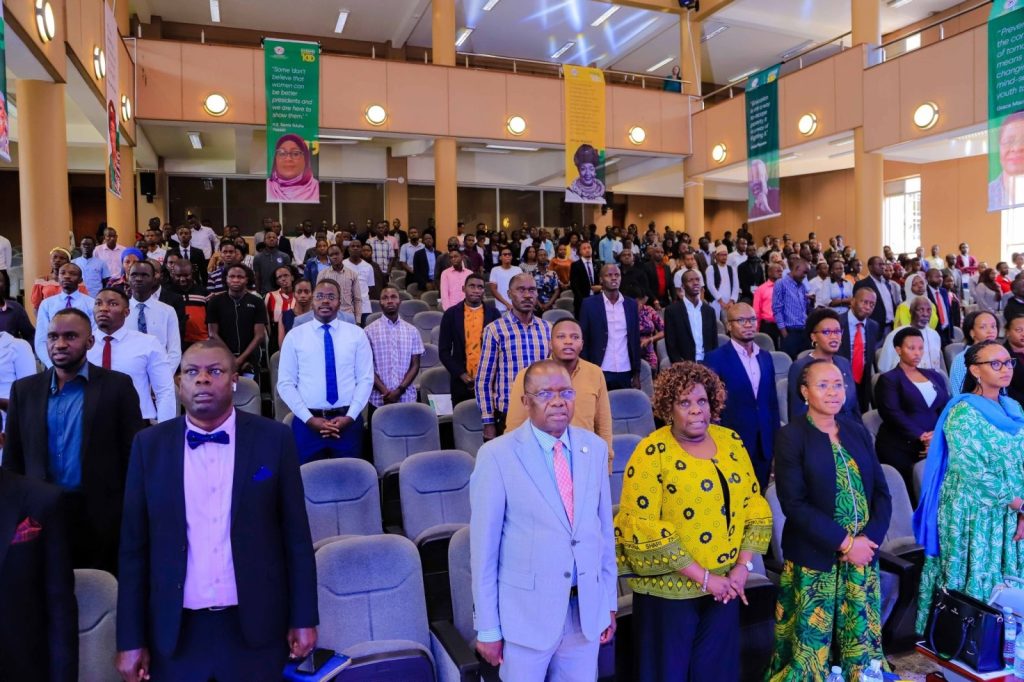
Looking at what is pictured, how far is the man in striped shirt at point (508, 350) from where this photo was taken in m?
4.23

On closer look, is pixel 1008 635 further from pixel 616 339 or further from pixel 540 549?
pixel 616 339

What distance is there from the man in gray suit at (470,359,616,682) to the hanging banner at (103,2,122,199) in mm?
7961

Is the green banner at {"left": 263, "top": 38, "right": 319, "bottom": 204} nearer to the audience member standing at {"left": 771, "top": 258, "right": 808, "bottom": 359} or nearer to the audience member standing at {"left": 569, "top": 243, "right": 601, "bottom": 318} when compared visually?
the audience member standing at {"left": 569, "top": 243, "right": 601, "bottom": 318}

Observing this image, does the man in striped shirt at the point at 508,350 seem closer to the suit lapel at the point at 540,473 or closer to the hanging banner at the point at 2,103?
the suit lapel at the point at 540,473

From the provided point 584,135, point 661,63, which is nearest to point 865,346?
point 584,135

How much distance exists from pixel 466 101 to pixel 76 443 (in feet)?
38.0

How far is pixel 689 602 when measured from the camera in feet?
8.74

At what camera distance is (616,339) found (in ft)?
18.0

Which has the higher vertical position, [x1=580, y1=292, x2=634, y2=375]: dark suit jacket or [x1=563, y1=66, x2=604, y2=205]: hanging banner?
[x1=563, y1=66, x2=604, y2=205]: hanging banner

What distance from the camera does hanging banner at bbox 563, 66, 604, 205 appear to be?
12156mm

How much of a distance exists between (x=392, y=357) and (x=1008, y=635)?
362 centimetres

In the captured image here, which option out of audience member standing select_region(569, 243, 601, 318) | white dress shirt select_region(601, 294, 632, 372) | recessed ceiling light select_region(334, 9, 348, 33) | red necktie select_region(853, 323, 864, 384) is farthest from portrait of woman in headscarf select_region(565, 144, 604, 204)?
white dress shirt select_region(601, 294, 632, 372)

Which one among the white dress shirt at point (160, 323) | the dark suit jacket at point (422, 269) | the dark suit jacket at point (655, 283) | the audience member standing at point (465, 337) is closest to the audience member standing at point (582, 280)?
the dark suit jacket at point (655, 283)

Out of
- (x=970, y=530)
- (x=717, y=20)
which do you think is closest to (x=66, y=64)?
(x=970, y=530)
